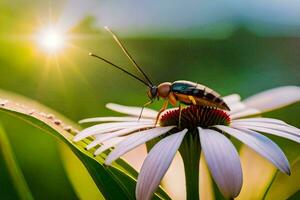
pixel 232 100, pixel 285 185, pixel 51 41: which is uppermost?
pixel 51 41

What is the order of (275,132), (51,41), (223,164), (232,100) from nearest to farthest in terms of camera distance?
1. (223,164)
2. (275,132)
3. (232,100)
4. (51,41)

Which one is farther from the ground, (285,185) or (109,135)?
(109,135)

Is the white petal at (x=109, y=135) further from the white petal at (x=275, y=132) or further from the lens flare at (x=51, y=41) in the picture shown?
the lens flare at (x=51, y=41)

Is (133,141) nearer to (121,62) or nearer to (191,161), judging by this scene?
(191,161)

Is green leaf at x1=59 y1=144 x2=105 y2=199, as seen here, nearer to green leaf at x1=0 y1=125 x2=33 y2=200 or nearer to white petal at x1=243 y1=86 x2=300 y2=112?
green leaf at x1=0 y1=125 x2=33 y2=200

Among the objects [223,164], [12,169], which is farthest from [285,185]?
[12,169]
